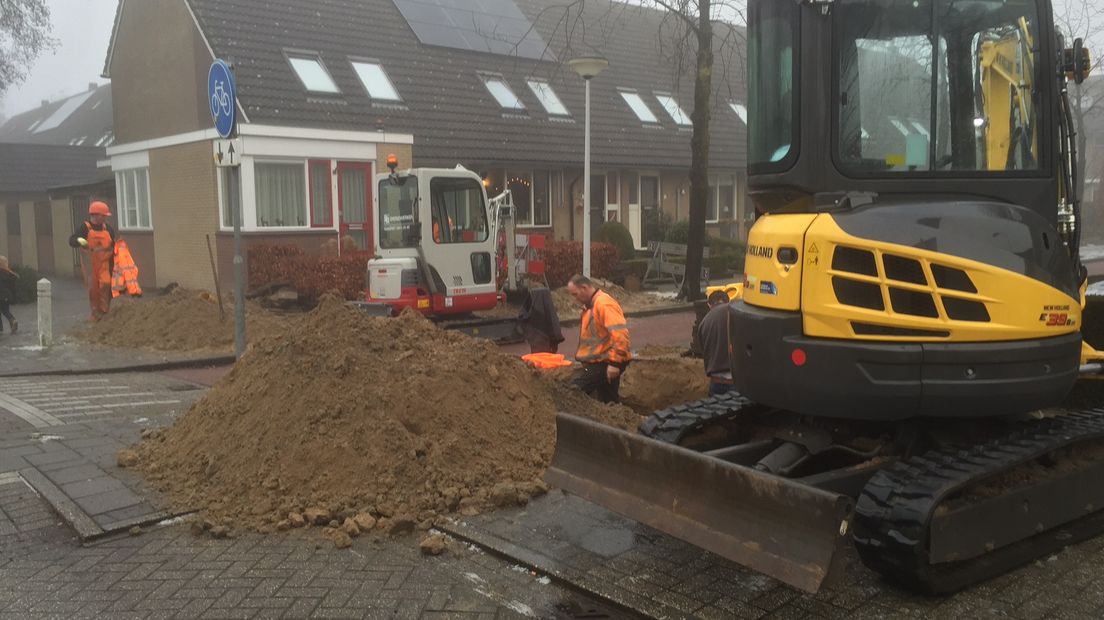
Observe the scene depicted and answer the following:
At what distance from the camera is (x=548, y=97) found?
24.6m

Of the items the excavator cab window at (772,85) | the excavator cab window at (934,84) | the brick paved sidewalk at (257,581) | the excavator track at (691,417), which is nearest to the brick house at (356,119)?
the brick paved sidewalk at (257,581)

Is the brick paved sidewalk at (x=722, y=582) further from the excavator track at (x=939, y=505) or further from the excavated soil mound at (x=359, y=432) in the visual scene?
the excavated soil mound at (x=359, y=432)

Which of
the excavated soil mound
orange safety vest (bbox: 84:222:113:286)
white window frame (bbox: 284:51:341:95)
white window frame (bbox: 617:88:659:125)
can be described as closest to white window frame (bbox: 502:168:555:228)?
white window frame (bbox: 617:88:659:125)

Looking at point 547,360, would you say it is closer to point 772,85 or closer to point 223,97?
point 223,97

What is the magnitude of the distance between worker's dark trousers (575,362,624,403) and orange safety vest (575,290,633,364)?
77 mm

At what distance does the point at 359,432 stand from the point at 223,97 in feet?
13.1

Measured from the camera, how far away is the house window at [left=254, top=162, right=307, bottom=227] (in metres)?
18.0

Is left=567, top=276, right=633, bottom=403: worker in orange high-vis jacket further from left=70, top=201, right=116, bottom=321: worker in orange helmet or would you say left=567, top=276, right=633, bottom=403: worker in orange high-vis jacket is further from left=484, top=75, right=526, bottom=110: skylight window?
left=484, top=75, right=526, bottom=110: skylight window

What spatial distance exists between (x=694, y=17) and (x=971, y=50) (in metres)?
13.2

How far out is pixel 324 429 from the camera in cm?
597

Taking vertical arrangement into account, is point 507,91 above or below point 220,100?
above

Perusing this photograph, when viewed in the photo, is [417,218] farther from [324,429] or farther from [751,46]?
[751,46]

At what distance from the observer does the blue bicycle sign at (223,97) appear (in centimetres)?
816

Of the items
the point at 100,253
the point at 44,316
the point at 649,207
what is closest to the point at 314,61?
the point at 100,253
